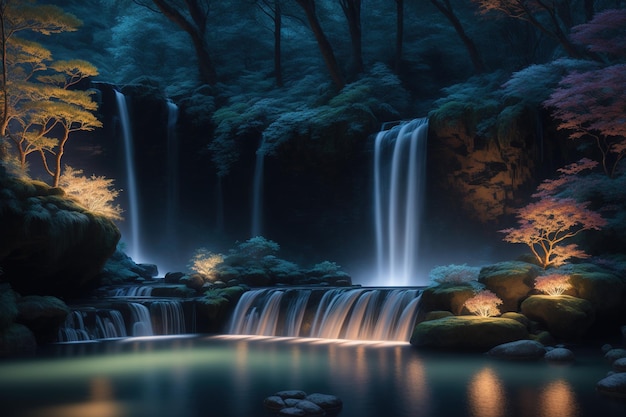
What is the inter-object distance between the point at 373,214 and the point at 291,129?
5376mm

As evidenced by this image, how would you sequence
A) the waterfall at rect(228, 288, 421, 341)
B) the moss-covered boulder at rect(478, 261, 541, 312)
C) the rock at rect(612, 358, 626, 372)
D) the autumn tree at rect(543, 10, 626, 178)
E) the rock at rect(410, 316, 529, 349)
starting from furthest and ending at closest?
1. the autumn tree at rect(543, 10, 626, 178)
2. the waterfall at rect(228, 288, 421, 341)
3. the moss-covered boulder at rect(478, 261, 541, 312)
4. the rock at rect(410, 316, 529, 349)
5. the rock at rect(612, 358, 626, 372)

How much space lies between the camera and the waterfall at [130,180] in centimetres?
2970

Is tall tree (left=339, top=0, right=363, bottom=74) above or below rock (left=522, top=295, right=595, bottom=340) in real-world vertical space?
above

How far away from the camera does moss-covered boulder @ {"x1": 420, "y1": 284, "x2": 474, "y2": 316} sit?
49.5ft

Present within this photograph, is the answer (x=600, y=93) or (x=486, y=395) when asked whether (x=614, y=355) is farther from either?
(x=600, y=93)

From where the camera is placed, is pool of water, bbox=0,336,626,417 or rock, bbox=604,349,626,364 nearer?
pool of water, bbox=0,336,626,417

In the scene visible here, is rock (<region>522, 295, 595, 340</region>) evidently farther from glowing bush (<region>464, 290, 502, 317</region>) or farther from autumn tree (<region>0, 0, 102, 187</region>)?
autumn tree (<region>0, 0, 102, 187</region>)

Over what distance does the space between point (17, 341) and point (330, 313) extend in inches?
326

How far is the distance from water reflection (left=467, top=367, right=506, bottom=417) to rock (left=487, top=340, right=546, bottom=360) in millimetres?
1787

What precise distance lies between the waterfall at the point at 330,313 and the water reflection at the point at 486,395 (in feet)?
17.6

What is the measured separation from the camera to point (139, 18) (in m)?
37.6

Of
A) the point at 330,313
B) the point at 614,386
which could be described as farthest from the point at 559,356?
the point at 330,313

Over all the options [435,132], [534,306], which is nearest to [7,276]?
[534,306]

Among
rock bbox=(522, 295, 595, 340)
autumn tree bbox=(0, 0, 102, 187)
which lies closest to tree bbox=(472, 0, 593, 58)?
rock bbox=(522, 295, 595, 340)
